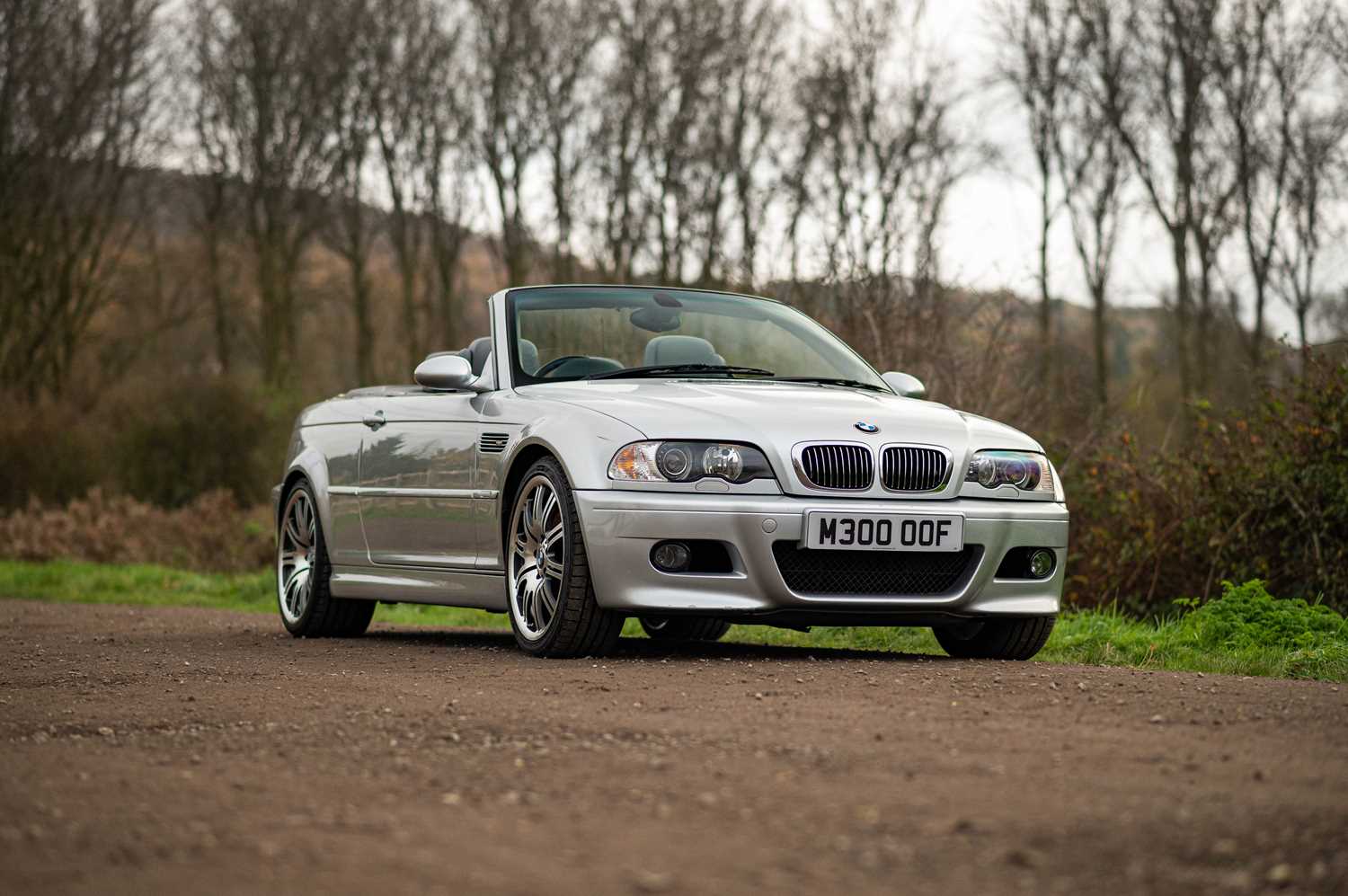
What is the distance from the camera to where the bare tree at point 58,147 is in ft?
88.9

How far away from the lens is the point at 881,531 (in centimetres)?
678

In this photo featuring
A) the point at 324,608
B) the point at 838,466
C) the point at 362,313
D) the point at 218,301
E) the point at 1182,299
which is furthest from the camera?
the point at 218,301

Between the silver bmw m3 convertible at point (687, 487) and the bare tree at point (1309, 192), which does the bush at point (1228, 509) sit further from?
the bare tree at point (1309, 192)

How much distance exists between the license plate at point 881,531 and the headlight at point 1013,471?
11.2 inches

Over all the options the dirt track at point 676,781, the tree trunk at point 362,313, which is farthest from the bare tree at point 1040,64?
the dirt track at point 676,781

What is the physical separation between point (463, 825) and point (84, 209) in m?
29.3

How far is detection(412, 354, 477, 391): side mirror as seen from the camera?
7879 mm

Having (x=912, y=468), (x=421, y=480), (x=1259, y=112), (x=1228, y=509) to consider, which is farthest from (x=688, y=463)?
(x=1259, y=112)

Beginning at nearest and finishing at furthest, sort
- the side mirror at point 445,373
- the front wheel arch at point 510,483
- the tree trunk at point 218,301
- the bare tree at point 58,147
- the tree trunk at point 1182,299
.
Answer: the front wheel arch at point 510,483
the side mirror at point 445,373
the bare tree at point 58,147
the tree trunk at point 1182,299
the tree trunk at point 218,301

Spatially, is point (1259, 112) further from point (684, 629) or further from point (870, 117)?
point (684, 629)

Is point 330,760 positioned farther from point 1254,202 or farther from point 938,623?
point 1254,202

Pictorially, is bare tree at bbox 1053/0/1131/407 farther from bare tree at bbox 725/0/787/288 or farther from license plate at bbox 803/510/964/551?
license plate at bbox 803/510/964/551

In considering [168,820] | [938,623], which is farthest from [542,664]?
[168,820]

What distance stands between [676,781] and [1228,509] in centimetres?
736
